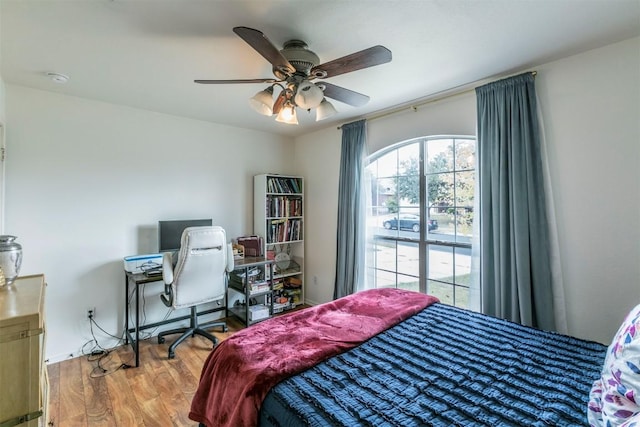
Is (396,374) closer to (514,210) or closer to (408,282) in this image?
(514,210)

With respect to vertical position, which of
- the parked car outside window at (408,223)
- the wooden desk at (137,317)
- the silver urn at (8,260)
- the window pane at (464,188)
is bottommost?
the wooden desk at (137,317)

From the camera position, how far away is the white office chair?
259 centimetres

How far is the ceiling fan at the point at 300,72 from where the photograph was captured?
60.4 inches

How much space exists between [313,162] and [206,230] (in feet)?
6.29

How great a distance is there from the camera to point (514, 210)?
2184 millimetres

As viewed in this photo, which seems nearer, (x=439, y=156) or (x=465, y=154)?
(x=465, y=154)

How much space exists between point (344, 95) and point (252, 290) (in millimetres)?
2482

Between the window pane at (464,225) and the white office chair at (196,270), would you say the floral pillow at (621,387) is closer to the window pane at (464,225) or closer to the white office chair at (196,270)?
the window pane at (464,225)

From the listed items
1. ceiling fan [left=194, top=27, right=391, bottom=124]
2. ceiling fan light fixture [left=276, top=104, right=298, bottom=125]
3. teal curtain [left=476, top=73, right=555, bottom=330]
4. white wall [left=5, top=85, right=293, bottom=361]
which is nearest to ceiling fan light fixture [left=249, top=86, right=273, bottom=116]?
ceiling fan [left=194, top=27, right=391, bottom=124]

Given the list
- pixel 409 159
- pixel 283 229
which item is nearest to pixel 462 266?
pixel 409 159

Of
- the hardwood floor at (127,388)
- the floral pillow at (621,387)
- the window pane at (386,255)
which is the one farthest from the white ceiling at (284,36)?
the hardwood floor at (127,388)

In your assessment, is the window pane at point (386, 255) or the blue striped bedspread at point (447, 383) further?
the window pane at point (386, 255)

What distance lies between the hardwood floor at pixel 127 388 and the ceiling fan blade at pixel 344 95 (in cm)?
238

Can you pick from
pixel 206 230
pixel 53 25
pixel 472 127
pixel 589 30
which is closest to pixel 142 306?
pixel 206 230
